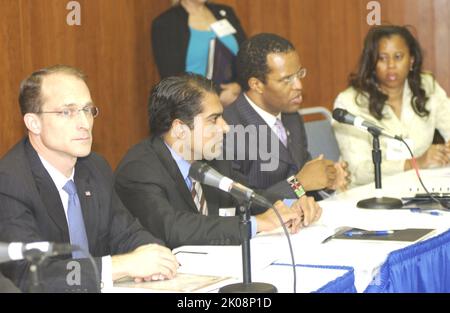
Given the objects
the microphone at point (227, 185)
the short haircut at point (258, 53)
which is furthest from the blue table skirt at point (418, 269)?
the short haircut at point (258, 53)

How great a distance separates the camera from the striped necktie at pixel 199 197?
375 cm

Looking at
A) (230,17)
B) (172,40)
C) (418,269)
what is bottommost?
(418,269)

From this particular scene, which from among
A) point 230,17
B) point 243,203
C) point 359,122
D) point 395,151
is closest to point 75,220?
point 243,203

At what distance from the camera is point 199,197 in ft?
12.5

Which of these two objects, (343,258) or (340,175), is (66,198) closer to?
(343,258)

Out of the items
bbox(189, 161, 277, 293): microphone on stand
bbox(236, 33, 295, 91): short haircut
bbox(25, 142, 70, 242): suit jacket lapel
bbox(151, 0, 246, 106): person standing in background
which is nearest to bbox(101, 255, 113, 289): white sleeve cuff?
bbox(25, 142, 70, 242): suit jacket lapel

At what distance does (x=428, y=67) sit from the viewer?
6.79 meters

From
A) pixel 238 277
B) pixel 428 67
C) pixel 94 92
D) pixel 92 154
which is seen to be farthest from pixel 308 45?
pixel 238 277

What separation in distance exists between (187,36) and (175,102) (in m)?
1.86

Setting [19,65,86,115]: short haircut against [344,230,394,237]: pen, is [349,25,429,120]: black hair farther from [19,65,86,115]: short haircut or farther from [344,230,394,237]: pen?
[19,65,86,115]: short haircut

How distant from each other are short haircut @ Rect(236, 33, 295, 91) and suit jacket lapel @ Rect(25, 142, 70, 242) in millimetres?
1769

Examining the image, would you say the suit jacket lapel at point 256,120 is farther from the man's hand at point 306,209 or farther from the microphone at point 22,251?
the microphone at point 22,251

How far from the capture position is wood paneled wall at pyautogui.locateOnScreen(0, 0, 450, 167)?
4.94 m

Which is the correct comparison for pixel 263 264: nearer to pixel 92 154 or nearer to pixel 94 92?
pixel 92 154
